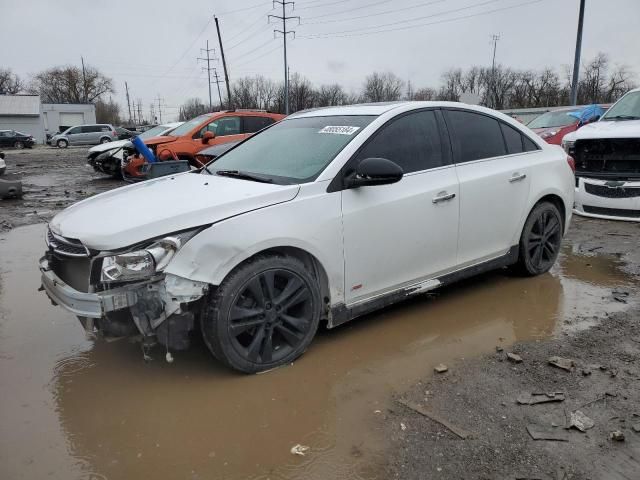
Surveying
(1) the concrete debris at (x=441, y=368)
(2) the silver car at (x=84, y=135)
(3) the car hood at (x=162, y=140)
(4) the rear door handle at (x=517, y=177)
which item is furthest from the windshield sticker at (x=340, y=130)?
(2) the silver car at (x=84, y=135)

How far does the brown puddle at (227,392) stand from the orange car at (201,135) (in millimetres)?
7572

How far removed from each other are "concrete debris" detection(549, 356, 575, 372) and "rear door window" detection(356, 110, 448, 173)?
1652 mm

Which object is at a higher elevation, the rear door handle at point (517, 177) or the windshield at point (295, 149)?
the windshield at point (295, 149)

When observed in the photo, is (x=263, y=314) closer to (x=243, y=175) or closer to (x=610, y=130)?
(x=243, y=175)

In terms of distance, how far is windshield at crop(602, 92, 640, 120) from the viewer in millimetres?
8047

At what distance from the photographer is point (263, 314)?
328cm

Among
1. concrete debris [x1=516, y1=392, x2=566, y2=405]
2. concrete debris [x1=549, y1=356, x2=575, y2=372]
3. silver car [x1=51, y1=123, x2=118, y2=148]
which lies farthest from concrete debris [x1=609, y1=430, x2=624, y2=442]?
silver car [x1=51, y1=123, x2=118, y2=148]

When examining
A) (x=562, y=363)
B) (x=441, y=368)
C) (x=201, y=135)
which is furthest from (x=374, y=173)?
(x=201, y=135)

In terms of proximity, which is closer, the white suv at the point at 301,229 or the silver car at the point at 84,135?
the white suv at the point at 301,229

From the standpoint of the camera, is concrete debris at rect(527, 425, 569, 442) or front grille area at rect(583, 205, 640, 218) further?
front grille area at rect(583, 205, 640, 218)

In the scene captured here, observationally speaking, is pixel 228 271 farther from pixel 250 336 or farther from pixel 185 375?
pixel 185 375

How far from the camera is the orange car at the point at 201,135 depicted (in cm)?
1196

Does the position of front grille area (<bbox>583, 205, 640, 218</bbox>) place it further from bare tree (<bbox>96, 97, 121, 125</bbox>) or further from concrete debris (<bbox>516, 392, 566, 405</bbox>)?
bare tree (<bbox>96, 97, 121, 125</bbox>)

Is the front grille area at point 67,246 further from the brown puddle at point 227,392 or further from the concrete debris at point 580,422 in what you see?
the concrete debris at point 580,422
